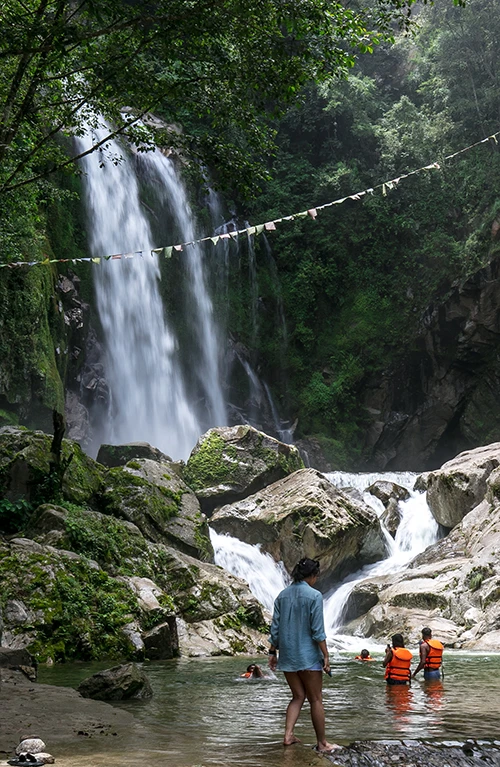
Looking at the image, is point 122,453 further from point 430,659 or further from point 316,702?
point 316,702

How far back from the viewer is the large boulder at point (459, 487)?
1806 cm

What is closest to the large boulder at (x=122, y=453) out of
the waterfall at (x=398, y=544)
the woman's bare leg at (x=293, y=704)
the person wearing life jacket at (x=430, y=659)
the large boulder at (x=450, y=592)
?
the waterfall at (x=398, y=544)

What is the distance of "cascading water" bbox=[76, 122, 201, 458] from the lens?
2524cm

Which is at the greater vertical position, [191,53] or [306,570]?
[191,53]

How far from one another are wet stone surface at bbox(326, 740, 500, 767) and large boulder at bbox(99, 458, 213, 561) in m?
10.0

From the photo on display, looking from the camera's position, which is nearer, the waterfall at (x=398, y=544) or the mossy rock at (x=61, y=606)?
the mossy rock at (x=61, y=606)

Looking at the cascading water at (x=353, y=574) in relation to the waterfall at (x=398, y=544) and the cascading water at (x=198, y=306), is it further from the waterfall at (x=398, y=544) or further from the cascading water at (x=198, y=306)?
the cascading water at (x=198, y=306)

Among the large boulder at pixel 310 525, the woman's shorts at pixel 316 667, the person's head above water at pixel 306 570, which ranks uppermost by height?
the large boulder at pixel 310 525

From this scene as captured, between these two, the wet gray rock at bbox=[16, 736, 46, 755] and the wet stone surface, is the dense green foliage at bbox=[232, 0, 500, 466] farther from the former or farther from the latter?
the wet gray rock at bbox=[16, 736, 46, 755]

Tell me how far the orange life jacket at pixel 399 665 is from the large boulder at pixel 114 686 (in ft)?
9.61

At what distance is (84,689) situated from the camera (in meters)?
7.08

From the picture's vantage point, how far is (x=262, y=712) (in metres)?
6.75

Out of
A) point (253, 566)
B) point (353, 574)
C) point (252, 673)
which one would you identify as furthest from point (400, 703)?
point (353, 574)

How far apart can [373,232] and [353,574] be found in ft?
62.9
